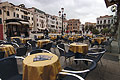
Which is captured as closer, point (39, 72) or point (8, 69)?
point (39, 72)

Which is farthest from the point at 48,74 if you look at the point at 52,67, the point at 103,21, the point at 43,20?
the point at 103,21

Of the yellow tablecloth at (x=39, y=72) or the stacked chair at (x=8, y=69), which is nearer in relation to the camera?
the yellow tablecloth at (x=39, y=72)

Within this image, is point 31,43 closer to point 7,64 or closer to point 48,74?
point 7,64

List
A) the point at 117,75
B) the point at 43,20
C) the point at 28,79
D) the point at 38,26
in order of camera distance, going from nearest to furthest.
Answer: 1. the point at 28,79
2. the point at 117,75
3. the point at 38,26
4. the point at 43,20

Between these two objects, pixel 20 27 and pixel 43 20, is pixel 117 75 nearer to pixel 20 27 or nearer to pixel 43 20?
pixel 20 27

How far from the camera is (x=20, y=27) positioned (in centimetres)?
1317

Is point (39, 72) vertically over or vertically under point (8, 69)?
over

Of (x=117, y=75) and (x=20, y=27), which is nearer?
(x=117, y=75)

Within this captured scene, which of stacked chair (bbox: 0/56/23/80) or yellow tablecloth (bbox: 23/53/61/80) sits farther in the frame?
stacked chair (bbox: 0/56/23/80)

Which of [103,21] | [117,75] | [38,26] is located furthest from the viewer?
[103,21]

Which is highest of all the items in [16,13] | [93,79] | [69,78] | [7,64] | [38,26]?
[16,13]

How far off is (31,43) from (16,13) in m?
29.7

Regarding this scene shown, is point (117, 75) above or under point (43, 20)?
under

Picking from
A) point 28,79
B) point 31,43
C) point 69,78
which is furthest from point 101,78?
point 31,43
